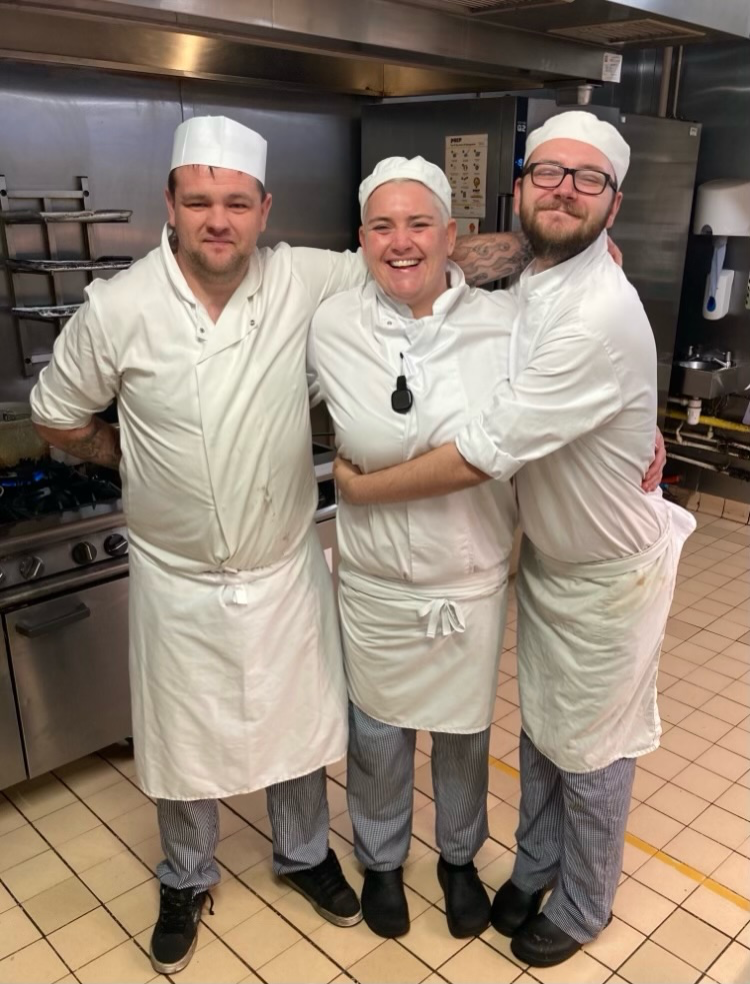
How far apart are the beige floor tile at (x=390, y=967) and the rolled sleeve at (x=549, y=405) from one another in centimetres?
97

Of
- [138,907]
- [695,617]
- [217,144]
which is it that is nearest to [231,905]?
[138,907]

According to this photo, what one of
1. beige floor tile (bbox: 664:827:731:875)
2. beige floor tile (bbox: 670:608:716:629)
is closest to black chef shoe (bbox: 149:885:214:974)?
beige floor tile (bbox: 664:827:731:875)

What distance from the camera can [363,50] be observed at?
2.14 meters

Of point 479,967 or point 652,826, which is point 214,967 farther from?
point 652,826

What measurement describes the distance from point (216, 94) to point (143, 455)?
1.44 m

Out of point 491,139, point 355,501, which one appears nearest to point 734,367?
point 491,139

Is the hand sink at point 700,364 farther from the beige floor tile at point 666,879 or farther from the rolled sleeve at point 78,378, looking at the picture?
the rolled sleeve at point 78,378

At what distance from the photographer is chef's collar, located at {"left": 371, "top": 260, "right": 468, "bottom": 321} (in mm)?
1423

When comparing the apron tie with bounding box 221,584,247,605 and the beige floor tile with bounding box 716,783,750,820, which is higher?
the apron tie with bounding box 221,584,247,605

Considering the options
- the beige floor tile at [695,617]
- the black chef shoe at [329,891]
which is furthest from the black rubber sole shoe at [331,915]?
the beige floor tile at [695,617]

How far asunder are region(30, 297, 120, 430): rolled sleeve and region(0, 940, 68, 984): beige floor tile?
3.29 feet

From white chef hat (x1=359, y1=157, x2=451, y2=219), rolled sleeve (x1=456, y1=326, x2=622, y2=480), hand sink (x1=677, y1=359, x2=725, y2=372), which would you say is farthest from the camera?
hand sink (x1=677, y1=359, x2=725, y2=372)

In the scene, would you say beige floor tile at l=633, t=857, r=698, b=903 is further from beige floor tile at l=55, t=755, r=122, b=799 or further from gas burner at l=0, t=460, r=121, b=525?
gas burner at l=0, t=460, r=121, b=525

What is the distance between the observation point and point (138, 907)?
176 cm
